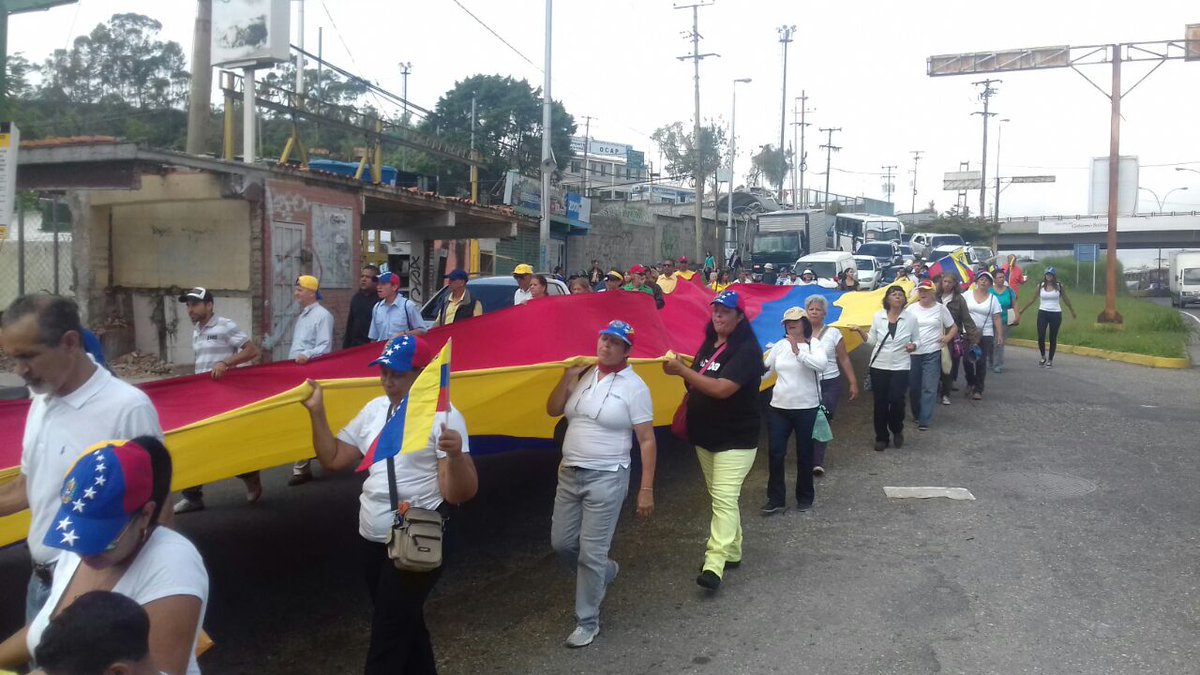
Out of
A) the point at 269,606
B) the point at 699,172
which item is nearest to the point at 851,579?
the point at 269,606

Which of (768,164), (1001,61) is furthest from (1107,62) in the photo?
(768,164)

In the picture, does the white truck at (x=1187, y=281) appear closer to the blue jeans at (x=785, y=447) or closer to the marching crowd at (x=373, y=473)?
the marching crowd at (x=373, y=473)

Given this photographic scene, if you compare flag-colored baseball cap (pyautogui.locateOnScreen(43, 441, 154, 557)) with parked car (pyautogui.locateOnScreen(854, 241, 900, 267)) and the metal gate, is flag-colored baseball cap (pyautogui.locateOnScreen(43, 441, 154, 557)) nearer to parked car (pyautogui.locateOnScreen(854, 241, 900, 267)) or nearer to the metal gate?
the metal gate

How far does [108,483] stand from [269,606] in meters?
3.80

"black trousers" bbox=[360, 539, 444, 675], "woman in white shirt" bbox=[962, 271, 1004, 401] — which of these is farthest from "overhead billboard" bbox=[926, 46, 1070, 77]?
"black trousers" bbox=[360, 539, 444, 675]

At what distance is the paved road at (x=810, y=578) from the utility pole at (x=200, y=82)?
29.2 feet

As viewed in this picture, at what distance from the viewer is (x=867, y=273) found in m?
33.9

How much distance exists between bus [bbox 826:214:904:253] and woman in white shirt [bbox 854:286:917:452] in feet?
108

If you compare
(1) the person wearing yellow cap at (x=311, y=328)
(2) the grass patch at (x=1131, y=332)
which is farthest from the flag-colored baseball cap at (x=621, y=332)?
(2) the grass patch at (x=1131, y=332)

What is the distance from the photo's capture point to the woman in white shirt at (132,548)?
7.09 ft

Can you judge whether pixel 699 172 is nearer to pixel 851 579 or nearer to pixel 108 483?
pixel 851 579

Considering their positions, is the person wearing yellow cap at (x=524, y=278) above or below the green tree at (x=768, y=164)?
below

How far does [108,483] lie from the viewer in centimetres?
216

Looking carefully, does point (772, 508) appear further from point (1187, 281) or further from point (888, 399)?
point (1187, 281)
